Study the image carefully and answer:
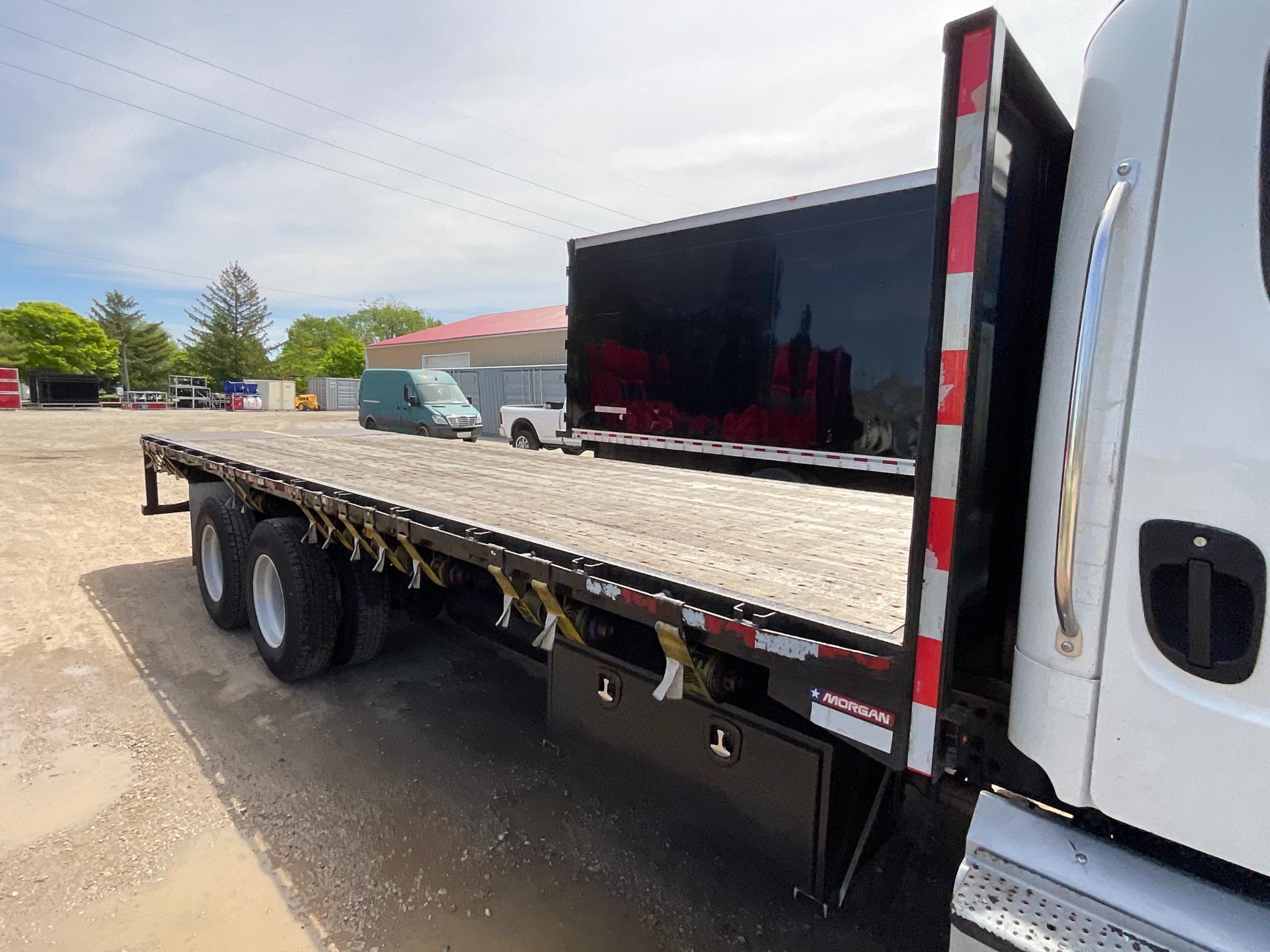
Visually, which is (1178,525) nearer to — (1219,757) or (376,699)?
(1219,757)

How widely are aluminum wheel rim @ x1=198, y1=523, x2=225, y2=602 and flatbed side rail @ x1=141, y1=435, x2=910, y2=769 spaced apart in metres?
2.86

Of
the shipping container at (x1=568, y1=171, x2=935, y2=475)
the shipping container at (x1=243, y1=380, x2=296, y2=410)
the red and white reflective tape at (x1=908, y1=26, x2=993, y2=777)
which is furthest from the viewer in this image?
the shipping container at (x1=243, y1=380, x2=296, y2=410)

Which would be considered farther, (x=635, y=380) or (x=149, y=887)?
(x=635, y=380)

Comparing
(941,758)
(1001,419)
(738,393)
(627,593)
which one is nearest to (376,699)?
(627,593)

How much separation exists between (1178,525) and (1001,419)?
1.38ft

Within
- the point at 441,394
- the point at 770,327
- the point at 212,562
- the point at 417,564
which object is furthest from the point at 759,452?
the point at 441,394

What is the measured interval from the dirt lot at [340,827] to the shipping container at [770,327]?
3617mm

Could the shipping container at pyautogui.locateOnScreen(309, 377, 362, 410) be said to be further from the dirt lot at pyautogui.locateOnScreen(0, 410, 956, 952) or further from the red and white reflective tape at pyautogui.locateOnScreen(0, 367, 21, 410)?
the dirt lot at pyautogui.locateOnScreen(0, 410, 956, 952)

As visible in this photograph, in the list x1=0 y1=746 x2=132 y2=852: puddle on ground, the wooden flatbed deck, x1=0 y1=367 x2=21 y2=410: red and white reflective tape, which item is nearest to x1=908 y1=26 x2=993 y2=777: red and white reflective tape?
the wooden flatbed deck

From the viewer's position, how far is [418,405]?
66.5 feet

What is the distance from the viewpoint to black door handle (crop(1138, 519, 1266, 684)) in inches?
47.4

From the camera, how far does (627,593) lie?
7.09 feet

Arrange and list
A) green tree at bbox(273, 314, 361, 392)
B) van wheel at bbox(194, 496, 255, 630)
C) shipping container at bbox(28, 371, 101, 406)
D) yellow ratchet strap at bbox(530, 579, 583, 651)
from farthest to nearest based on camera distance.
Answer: green tree at bbox(273, 314, 361, 392) → shipping container at bbox(28, 371, 101, 406) → van wheel at bbox(194, 496, 255, 630) → yellow ratchet strap at bbox(530, 579, 583, 651)

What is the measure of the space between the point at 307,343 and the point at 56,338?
2483 cm
